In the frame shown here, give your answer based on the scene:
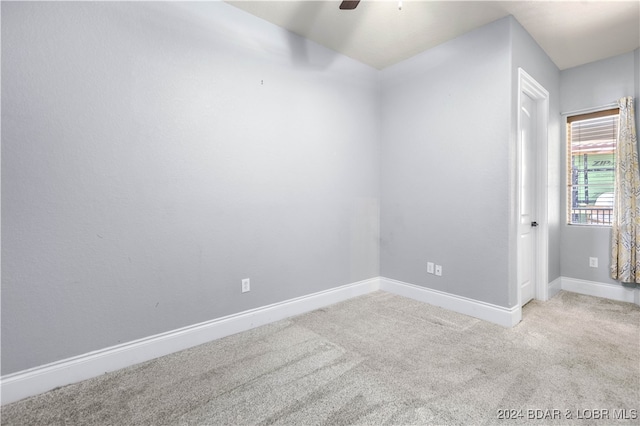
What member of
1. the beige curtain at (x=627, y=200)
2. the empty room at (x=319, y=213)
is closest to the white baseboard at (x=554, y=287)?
the empty room at (x=319, y=213)

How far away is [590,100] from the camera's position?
3.39m

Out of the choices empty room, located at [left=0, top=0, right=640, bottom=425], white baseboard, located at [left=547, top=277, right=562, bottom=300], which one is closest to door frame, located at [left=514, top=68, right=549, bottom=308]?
empty room, located at [left=0, top=0, right=640, bottom=425]

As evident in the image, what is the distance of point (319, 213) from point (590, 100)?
3443mm

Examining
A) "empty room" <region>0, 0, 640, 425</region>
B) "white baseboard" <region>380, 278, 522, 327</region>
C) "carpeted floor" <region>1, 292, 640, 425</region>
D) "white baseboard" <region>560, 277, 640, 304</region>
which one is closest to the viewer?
"carpeted floor" <region>1, 292, 640, 425</region>

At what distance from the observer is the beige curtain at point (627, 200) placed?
3.04 m

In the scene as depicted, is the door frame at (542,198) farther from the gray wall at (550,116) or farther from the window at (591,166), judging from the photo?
the window at (591,166)

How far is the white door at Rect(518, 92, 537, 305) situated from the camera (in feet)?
9.96

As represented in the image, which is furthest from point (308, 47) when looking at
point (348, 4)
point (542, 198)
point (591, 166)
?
point (591, 166)

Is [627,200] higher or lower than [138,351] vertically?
higher

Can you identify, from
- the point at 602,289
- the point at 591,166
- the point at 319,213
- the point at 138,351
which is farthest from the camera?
the point at 591,166

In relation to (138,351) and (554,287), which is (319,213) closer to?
(138,351)

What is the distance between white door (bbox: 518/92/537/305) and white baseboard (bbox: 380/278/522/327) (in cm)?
65

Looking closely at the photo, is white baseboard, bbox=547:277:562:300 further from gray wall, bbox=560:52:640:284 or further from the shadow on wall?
the shadow on wall

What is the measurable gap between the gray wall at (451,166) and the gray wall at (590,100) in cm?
175
